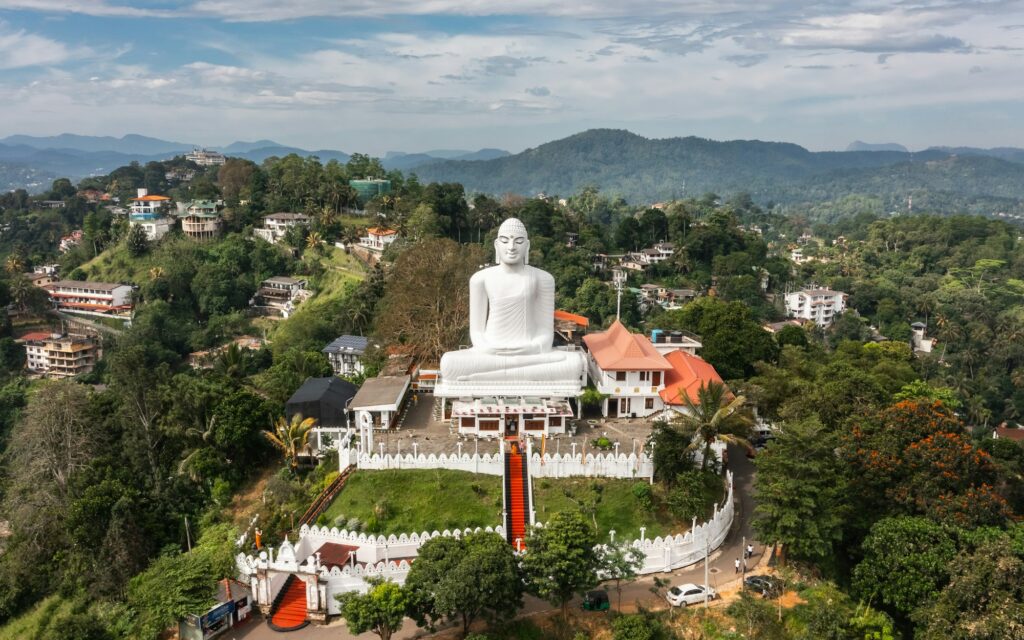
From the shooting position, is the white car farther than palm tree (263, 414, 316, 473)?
No

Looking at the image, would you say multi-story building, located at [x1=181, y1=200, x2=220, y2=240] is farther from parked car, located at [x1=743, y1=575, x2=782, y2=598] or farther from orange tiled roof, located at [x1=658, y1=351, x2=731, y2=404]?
parked car, located at [x1=743, y1=575, x2=782, y2=598]

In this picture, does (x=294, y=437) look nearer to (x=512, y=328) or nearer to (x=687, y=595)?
(x=512, y=328)

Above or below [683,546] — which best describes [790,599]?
below

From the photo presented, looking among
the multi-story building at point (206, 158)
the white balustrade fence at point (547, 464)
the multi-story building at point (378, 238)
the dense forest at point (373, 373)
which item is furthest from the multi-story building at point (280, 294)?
the multi-story building at point (206, 158)

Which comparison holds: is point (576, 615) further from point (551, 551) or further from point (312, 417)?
point (312, 417)

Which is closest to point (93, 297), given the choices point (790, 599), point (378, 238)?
point (378, 238)

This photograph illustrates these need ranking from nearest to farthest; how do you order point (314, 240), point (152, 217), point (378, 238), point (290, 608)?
point (290, 608)
point (378, 238)
point (314, 240)
point (152, 217)

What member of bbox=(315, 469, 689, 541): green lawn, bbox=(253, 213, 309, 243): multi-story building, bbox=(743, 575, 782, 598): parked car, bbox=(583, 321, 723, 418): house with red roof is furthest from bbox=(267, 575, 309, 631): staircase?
bbox=(253, 213, 309, 243): multi-story building
